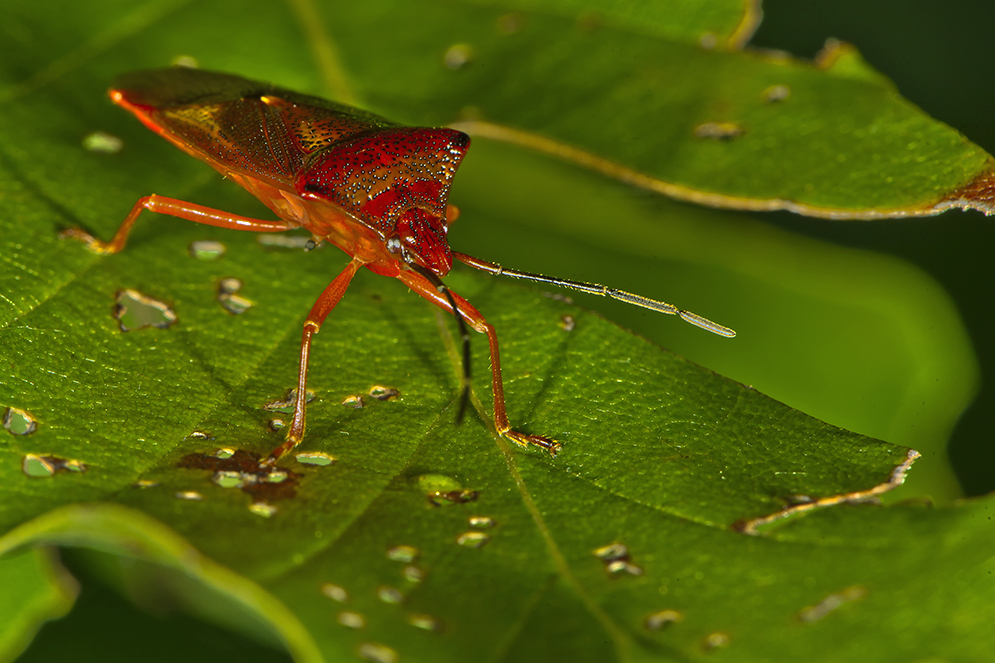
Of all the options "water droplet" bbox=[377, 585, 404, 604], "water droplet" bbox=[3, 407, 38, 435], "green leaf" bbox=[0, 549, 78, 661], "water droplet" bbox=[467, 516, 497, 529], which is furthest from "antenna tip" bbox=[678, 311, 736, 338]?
"green leaf" bbox=[0, 549, 78, 661]

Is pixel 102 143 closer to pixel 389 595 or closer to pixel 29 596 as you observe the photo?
pixel 29 596

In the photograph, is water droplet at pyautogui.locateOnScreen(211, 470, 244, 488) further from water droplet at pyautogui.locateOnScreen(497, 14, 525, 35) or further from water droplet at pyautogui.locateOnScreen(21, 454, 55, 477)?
water droplet at pyautogui.locateOnScreen(497, 14, 525, 35)

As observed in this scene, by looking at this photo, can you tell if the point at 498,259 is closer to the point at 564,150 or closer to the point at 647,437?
the point at 564,150

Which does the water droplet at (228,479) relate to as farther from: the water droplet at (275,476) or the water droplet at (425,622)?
the water droplet at (425,622)

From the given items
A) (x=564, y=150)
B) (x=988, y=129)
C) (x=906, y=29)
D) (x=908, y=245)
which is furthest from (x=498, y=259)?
(x=906, y=29)

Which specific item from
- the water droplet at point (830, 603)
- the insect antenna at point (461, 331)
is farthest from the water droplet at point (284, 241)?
the water droplet at point (830, 603)

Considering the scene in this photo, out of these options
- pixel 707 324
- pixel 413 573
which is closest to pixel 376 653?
pixel 413 573
